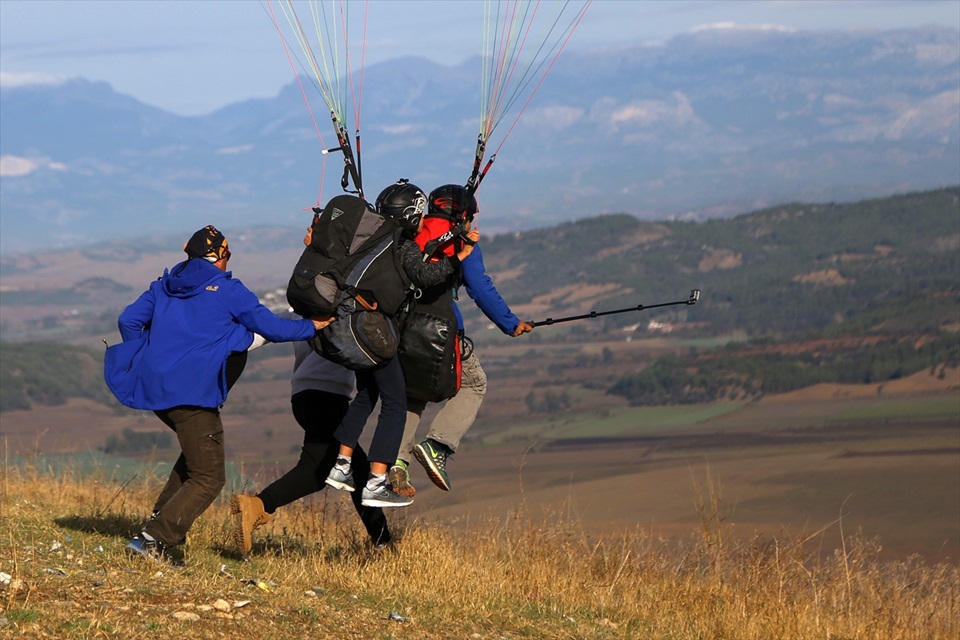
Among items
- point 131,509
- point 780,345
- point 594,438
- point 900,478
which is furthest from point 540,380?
point 131,509

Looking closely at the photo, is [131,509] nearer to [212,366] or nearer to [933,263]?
[212,366]

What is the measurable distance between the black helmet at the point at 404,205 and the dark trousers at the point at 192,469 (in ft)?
4.73

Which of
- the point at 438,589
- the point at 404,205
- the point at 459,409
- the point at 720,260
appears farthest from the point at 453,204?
the point at 720,260

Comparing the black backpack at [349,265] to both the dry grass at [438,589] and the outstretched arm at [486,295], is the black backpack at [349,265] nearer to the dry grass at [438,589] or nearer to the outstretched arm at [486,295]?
the outstretched arm at [486,295]

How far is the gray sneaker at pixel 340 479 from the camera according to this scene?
279 inches

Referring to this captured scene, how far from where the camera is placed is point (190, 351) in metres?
6.65

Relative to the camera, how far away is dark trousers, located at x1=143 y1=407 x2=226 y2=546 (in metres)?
6.78

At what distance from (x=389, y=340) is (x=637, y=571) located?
250 cm

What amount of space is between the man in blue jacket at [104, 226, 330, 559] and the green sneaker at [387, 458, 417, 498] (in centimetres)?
96

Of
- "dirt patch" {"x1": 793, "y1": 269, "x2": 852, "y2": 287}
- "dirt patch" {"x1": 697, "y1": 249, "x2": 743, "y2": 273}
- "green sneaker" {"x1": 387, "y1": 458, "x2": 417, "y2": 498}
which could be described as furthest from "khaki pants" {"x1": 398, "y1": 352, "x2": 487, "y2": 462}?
"dirt patch" {"x1": 697, "y1": 249, "x2": 743, "y2": 273}

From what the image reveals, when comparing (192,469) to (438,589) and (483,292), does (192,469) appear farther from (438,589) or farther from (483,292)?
(483,292)

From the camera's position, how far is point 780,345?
290 ft

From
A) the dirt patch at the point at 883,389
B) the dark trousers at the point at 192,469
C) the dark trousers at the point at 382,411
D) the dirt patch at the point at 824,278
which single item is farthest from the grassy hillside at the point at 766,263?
the dark trousers at the point at 192,469

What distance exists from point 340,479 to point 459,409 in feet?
2.76
